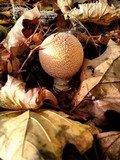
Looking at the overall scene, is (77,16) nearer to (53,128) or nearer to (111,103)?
(111,103)

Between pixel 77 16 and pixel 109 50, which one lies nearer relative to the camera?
pixel 109 50

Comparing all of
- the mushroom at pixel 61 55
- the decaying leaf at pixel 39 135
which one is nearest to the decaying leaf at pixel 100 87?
the mushroom at pixel 61 55

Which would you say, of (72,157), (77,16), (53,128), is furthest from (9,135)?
(77,16)

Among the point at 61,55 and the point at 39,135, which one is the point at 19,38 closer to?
the point at 61,55

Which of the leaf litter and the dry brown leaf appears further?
the dry brown leaf

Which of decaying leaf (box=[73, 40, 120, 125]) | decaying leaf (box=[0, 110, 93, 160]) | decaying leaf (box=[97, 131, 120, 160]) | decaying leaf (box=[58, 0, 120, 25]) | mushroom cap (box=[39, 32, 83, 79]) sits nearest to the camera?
decaying leaf (box=[0, 110, 93, 160])

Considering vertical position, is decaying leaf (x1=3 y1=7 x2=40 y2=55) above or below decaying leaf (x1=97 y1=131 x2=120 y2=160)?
above

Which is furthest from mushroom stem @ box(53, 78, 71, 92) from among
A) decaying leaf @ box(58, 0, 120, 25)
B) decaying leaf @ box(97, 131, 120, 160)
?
decaying leaf @ box(58, 0, 120, 25)

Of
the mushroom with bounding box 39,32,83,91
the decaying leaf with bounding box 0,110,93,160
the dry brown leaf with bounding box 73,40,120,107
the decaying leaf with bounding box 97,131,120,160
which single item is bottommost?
the decaying leaf with bounding box 97,131,120,160

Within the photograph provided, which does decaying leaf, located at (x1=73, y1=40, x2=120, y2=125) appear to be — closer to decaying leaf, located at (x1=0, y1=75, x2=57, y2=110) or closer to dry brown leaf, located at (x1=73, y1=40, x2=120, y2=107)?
dry brown leaf, located at (x1=73, y1=40, x2=120, y2=107)
